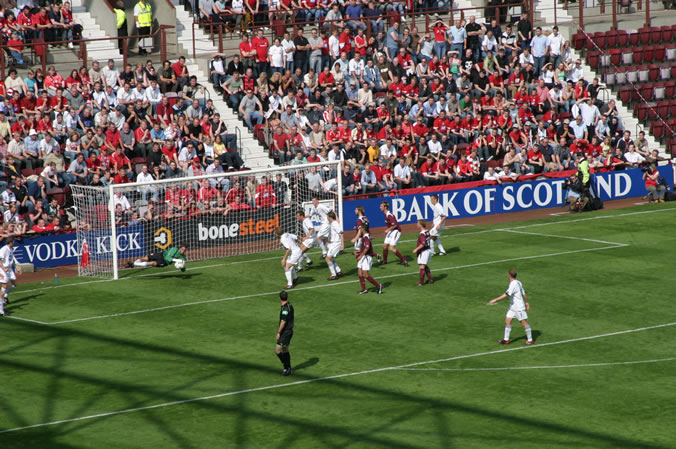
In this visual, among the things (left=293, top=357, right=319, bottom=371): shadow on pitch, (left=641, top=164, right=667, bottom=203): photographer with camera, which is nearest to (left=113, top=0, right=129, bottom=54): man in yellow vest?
(left=641, top=164, right=667, bottom=203): photographer with camera

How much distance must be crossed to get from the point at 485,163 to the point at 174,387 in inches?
857

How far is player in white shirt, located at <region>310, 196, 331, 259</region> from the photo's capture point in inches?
1204

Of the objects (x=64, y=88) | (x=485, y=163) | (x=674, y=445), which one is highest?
(x=64, y=88)

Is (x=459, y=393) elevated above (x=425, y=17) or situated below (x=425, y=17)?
below

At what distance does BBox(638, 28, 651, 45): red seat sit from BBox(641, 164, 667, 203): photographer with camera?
34.3ft

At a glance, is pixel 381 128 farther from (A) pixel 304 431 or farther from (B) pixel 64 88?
(A) pixel 304 431

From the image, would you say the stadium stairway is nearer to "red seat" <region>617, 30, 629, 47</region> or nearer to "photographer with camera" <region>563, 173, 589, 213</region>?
"photographer with camera" <region>563, 173, 589, 213</region>

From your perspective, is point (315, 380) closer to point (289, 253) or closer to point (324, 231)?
point (289, 253)

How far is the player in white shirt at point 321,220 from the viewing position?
30578 mm

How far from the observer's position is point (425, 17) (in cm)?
4719

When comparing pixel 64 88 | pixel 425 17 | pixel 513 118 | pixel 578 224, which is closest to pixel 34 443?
pixel 64 88

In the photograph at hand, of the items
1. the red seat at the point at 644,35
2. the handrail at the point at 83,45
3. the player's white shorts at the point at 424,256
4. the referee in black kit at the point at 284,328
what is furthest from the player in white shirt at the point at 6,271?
the red seat at the point at 644,35

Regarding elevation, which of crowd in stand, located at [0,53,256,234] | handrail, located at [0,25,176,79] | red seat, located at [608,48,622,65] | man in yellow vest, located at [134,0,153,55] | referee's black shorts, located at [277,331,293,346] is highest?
man in yellow vest, located at [134,0,153,55]

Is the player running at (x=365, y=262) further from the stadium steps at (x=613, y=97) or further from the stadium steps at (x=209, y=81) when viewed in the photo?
the stadium steps at (x=613, y=97)
